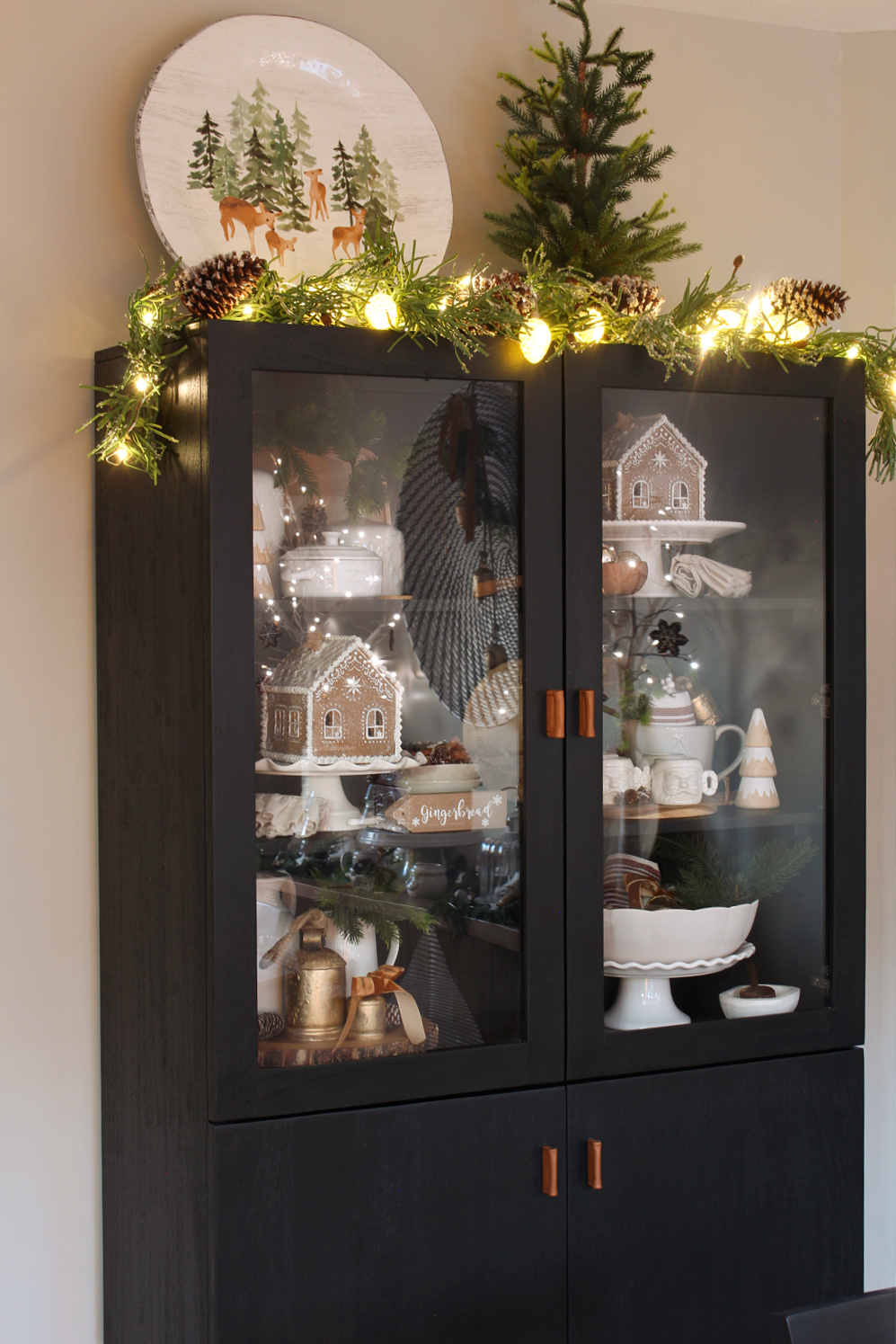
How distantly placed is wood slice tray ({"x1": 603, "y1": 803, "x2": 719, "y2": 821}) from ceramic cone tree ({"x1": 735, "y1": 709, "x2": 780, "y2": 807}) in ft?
0.17

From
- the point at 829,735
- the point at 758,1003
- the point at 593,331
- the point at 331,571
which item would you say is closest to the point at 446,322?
the point at 593,331

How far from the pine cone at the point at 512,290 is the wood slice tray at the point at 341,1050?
0.99 meters

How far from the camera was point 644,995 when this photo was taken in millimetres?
1722

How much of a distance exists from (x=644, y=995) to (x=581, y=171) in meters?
1.32

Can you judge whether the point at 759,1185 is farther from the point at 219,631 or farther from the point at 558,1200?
the point at 219,631

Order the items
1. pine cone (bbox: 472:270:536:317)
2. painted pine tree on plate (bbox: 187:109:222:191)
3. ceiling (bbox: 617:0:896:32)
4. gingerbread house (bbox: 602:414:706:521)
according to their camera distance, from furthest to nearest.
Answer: ceiling (bbox: 617:0:896:32), painted pine tree on plate (bbox: 187:109:222:191), gingerbread house (bbox: 602:414:706:521), pine cone (bbox: 472:270:536:317)

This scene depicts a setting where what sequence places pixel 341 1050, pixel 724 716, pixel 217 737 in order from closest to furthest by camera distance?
pixel 217 737 → pixel 341 1050 → pixel 724 716

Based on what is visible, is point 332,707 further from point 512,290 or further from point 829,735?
point 829,735

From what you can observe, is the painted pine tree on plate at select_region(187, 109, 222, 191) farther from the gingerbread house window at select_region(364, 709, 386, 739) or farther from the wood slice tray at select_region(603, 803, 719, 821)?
the wood slice tray at select_region(603, 803, 719, 821)


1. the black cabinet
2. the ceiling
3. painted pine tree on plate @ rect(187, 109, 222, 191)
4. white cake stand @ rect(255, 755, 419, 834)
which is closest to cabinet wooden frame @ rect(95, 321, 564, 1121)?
the black cabinet

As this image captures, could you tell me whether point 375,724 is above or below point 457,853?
above

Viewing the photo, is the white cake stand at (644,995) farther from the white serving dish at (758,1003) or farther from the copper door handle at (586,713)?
the copper door handle at (586,713)

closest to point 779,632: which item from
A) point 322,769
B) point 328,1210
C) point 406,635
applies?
point 406,635

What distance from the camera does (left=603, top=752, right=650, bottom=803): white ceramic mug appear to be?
1.70 m
